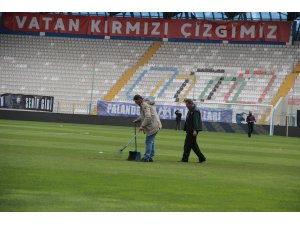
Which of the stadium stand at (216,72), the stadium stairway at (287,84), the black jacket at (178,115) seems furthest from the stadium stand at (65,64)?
the stadium stairway at (287,84)

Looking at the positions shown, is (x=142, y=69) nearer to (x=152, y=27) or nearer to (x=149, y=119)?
(x=152, y=27)

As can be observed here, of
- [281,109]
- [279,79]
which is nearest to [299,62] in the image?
[279,79]

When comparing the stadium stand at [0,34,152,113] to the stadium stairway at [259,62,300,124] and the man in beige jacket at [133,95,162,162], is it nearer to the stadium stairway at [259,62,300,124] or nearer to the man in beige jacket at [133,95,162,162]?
the stadium stairway at [259,62,300,124]

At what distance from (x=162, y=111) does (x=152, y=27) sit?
10.3 metres

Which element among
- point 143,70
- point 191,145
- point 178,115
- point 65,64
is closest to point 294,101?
point 178,115

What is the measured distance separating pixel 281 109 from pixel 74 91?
57.9 feet

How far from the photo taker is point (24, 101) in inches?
2478

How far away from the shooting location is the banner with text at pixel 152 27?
64.7m

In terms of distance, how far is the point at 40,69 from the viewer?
66938 millimetres

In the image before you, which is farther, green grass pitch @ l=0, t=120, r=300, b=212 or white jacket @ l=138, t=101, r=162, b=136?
white jacket @ l=138, t=101, r=162, b=136

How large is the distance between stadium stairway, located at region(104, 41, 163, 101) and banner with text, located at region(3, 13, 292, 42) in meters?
0.97

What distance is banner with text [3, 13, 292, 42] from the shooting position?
64.7m

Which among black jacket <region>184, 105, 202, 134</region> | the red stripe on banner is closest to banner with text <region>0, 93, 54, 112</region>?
the red stripe on banner

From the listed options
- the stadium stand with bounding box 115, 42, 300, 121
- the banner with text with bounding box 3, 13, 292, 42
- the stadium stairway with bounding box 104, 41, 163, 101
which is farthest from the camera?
the banner with text with bounding box 3, 13, 292, 42
